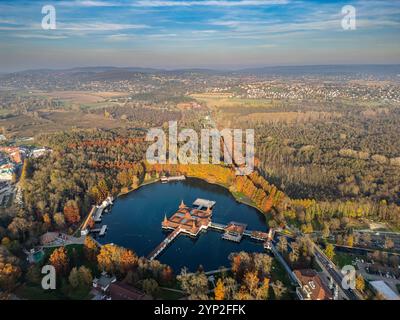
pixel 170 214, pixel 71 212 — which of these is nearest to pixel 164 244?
pixel 170 214

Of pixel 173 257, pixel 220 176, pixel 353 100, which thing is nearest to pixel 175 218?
pixel 173 257

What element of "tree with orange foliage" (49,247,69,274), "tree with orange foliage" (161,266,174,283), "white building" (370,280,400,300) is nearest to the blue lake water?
"tree with orange foliage" (161,266,174,283)

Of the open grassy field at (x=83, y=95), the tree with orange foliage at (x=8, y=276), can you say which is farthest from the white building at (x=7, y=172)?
the open grassy field at (x=83, y=95)

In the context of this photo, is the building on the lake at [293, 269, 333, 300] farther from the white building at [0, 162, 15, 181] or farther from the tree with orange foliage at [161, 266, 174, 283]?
the white building at [0, 162, 15, 181]

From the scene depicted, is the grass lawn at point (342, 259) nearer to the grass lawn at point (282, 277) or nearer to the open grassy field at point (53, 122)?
the grass lawn at point (282, 277)

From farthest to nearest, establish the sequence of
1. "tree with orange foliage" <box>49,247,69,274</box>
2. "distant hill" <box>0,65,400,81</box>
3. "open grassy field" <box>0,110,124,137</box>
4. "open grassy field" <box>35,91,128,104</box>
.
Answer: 1. "distant hill" <box>0,65,400,81</box>
2. "open grassy field" <box>35,91,128,104</box>
3. "open grassy field" <box>0,110,124,137</box>
4. "tree with orange foliage" <box>49,247,69,274</box>

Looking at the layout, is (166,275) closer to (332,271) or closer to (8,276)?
(8,276)

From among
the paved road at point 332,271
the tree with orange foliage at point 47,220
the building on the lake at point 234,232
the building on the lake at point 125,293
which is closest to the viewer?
the building on the lake at point 125,293
